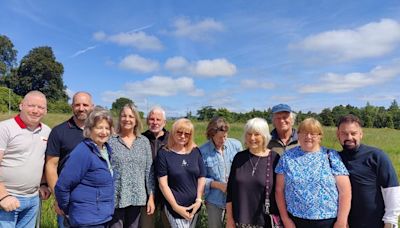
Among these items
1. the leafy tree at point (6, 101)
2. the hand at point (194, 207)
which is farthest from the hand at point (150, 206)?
the leafy tree at point (6, 101)

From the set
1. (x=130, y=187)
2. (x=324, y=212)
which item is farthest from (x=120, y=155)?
(x=324, y=212)

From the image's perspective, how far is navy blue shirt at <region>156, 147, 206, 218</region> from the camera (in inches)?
158

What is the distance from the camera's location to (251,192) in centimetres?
352

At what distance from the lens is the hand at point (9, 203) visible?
351 cm

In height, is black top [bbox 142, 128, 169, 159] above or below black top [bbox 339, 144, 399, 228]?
above

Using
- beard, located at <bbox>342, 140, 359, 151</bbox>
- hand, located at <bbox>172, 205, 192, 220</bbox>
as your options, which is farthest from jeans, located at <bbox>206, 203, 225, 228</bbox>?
beard, located at <bbox>342, 140, 359, 151</bbox>

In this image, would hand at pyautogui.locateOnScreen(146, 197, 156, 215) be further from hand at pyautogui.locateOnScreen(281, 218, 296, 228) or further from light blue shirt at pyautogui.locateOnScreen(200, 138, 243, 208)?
hand at pyautogui.locateOnScreen(281, 218, 296, 228)

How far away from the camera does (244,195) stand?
11.6ft

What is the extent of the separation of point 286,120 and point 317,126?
3.33 feet

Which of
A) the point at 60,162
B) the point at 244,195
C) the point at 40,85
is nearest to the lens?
the point at 244,195

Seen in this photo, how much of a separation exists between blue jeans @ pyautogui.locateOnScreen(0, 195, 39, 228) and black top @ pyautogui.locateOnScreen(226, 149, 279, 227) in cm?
223

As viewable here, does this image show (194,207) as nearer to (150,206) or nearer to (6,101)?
(150,206)

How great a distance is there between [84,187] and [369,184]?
8.91ft

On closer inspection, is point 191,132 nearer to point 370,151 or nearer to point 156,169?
point 156,169
